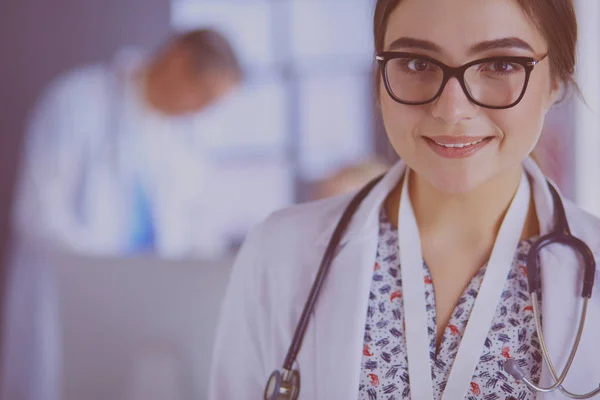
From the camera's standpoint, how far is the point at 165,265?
1.47 meters

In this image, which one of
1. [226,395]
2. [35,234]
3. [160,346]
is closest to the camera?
[226,395]

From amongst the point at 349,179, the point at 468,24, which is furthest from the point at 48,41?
the point at 468,24

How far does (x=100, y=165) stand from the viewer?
3361mm

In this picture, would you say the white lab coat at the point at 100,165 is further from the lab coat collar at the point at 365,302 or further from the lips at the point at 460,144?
the lips at the point at 460,144

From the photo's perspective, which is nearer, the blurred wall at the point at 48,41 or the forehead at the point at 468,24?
the forehead at the point at 468,24

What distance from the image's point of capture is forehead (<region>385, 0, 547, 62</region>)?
1.00 meters

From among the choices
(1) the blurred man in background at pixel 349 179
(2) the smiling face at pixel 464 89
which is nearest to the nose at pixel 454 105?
(2) the smiling face at pixel 464 89

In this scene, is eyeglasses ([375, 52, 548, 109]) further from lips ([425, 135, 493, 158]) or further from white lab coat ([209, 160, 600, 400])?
white lab coat ([209, 160, 600, 400])

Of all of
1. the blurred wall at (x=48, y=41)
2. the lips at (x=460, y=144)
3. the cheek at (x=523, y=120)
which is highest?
the blurred wall at (x=48, y=41)

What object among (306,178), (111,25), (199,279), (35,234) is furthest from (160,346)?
(111,25)

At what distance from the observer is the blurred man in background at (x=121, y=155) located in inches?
126

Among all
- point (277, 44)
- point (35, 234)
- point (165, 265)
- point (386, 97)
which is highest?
point (277, 44)

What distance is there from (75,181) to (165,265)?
1.94m

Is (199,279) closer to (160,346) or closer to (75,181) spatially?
(160,346)
